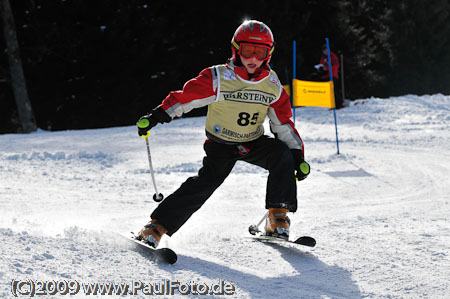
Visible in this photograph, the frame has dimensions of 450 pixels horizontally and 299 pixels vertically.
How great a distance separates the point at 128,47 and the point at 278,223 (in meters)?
15.2

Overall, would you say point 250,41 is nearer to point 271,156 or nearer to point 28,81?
point 271,156

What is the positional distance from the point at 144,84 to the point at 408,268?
16048mm

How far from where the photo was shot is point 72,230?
12.3ft

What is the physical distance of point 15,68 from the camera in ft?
49.8

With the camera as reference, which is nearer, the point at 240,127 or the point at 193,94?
the point at 193,94

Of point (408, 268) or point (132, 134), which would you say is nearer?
point (408, 268)

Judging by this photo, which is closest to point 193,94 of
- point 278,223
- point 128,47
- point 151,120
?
point 151,120

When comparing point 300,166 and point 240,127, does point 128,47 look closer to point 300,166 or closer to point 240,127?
point 240,127

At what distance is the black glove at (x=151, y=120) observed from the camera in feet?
11.6

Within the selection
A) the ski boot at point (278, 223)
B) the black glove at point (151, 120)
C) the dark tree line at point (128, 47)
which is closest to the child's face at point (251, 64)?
the black glove at point (151, 120)

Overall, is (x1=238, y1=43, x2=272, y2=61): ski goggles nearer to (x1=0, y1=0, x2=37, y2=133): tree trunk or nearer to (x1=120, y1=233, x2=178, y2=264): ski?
(x1=120, y1=233, x2=178, y2=264): ski

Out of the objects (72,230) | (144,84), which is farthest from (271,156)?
(144,84)

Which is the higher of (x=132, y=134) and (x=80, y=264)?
(x=80, y=264)

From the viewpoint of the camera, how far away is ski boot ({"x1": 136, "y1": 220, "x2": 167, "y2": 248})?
3527 millimetres
